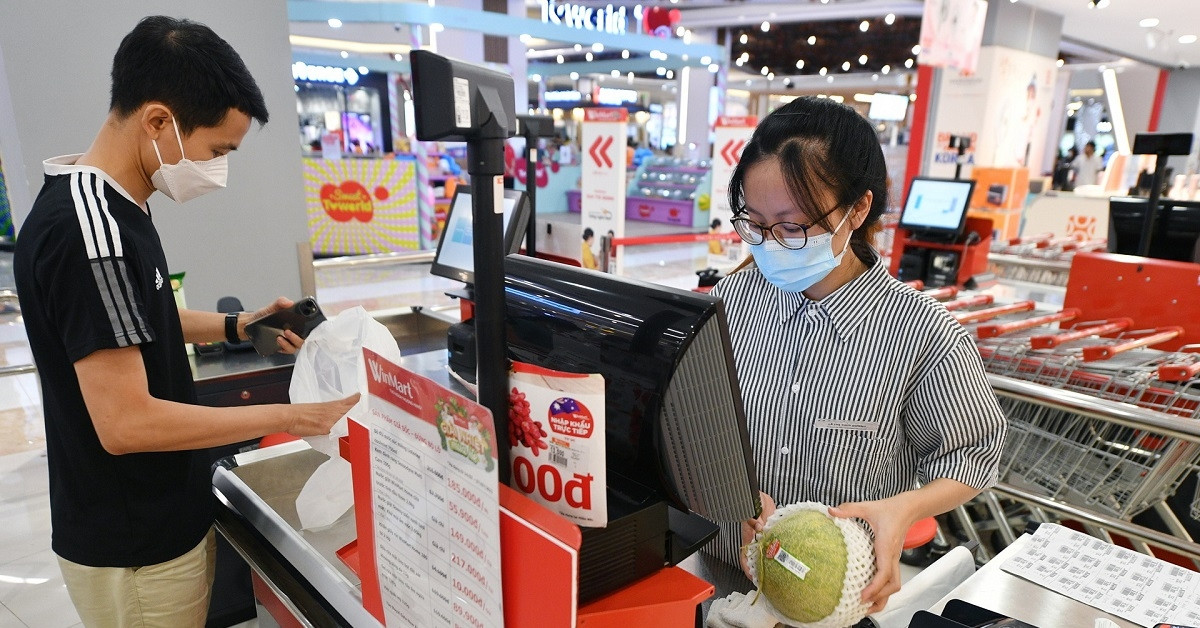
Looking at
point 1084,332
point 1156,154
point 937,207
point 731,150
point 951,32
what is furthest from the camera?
point 731,150

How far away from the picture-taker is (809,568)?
95cm

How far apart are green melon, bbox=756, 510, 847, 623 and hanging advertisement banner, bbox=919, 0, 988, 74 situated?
6885 millimetres

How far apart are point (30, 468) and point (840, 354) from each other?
446 centimetres

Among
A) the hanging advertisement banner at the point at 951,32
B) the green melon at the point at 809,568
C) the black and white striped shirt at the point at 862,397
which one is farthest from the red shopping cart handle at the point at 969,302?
the hanging advertisement banner at the point at 951,32

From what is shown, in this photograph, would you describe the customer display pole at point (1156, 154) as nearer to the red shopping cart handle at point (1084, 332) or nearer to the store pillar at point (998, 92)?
the red shopping cart handle at point (1084, 332)

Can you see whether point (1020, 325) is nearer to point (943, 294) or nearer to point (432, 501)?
point (943, 294)

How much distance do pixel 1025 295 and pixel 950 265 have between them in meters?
0.53

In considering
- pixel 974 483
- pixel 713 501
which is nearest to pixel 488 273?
pixel 713 501

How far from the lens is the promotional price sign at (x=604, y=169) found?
769 cm

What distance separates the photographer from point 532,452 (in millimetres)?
821

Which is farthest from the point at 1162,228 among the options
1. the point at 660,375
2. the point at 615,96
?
the point at 615,96

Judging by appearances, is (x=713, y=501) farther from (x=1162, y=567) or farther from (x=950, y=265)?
(x=950, y=265)

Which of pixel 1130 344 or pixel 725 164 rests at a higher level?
pixel 725 164

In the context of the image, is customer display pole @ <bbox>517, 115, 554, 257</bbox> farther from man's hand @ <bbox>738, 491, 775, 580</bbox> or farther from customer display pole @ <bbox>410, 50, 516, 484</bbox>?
customer display pole @ <bbox>410, 50, 516, 484</bbox>
